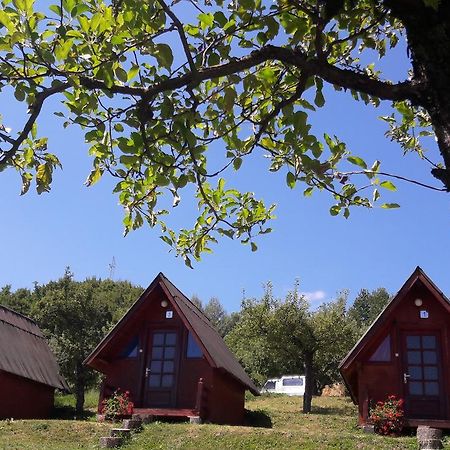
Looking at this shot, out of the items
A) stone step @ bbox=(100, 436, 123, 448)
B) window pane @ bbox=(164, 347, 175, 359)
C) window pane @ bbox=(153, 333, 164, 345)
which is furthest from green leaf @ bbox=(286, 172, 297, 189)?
window pane @ bbox=(153, 333, 164, 345)

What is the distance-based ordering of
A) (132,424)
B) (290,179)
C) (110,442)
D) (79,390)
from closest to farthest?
(290,179)
(110,442)
(132,424)
(79,390)

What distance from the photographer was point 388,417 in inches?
582

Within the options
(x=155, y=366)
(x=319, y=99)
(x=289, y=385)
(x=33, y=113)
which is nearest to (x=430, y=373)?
(x=155, y=366)

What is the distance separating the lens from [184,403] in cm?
1714

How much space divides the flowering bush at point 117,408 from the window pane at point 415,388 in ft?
26.2

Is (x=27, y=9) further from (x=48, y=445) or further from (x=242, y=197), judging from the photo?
(x=48, y=445)

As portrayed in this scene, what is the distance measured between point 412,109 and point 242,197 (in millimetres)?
1421

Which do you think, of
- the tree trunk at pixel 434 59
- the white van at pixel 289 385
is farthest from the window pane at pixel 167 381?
the white van at pixel 289 385

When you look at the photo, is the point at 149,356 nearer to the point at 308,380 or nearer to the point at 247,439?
the point at 247,439

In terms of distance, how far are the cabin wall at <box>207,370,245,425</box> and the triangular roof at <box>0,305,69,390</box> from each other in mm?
7169

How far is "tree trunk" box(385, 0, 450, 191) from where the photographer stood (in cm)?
256

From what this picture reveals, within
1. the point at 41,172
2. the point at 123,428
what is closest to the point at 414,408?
the point at 123,428

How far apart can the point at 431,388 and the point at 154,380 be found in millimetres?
8128

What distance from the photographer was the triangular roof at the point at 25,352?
20.2 meters
